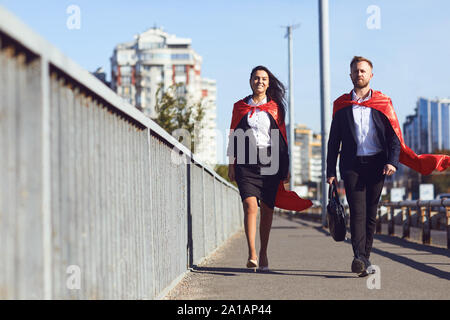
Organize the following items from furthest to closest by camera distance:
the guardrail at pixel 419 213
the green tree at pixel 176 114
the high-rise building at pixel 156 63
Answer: the high-rise building at pixel 156 63
the green tree at pixel 176 114
the guardrail at pixel 419 213

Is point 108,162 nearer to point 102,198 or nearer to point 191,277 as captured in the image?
point 102,198

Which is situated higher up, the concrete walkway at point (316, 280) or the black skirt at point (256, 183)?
the black skirt at point (256, 183)

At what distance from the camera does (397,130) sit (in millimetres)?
6738

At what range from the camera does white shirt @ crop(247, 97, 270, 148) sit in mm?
7211

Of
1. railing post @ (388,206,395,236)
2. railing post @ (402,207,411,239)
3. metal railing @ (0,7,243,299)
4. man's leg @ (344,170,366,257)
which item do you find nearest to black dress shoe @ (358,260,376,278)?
man's leg @ (344,170,366,257)

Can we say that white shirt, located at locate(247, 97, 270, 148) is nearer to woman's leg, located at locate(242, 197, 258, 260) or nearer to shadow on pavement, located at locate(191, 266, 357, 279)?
woman's leg, located at locate(242, 197, 258, 260)

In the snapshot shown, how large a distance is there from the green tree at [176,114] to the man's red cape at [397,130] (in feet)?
53.0

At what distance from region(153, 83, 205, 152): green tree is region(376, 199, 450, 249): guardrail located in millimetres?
8666

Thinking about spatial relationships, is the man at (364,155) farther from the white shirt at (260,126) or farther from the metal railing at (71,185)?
the metal railing at (71,185)

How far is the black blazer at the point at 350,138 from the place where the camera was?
21.9ft

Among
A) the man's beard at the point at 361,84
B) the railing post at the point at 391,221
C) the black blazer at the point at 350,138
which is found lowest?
the railing post at the point at 391,221

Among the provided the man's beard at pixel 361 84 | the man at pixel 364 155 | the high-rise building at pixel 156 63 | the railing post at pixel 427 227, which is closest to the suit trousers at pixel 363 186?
the man at pixel 364 155

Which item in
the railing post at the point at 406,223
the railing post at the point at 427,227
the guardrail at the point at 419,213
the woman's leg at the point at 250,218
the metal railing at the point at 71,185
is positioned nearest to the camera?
the metal railing at the point at 71,185

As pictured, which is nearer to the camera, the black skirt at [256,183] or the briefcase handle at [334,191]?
the briefcase handle at [334,191]
